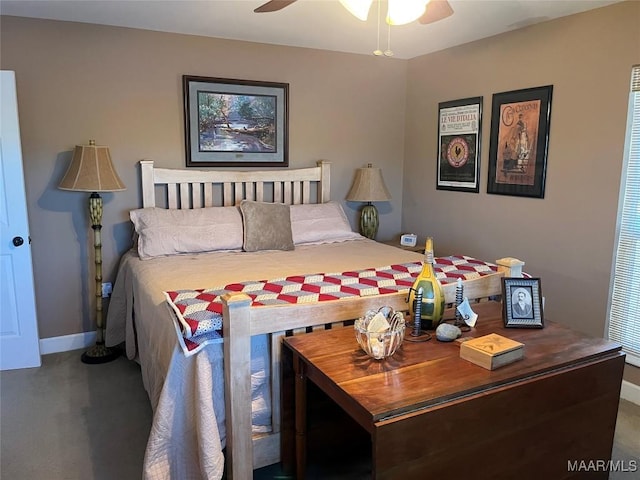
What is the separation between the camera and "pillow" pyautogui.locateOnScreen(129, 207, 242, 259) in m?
3.29

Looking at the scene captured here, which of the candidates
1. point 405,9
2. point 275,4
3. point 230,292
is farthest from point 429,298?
point 275,4

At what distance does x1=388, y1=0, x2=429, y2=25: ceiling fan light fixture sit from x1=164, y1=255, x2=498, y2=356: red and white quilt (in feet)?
4.11

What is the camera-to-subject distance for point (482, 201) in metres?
3.88

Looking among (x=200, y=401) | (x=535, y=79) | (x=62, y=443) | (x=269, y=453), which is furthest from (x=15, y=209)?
(x=535, y=79)

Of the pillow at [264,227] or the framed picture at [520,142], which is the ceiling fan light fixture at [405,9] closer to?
the framed picture at [520,142]

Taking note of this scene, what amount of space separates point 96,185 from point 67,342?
4.27 feet

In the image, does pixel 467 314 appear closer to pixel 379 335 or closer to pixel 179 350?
pixel 379 335

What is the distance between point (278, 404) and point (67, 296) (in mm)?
2330

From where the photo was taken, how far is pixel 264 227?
141 inches

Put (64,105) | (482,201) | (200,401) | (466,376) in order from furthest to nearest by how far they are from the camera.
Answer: (482,201)
(64,105)
(200,401)
(466,376)

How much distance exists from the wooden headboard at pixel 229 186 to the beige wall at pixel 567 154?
130cm

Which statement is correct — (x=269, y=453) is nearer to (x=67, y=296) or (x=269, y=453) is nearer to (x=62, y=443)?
(x=62, y=443)

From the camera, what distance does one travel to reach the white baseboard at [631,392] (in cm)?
288

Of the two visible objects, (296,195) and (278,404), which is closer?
(278,404)
